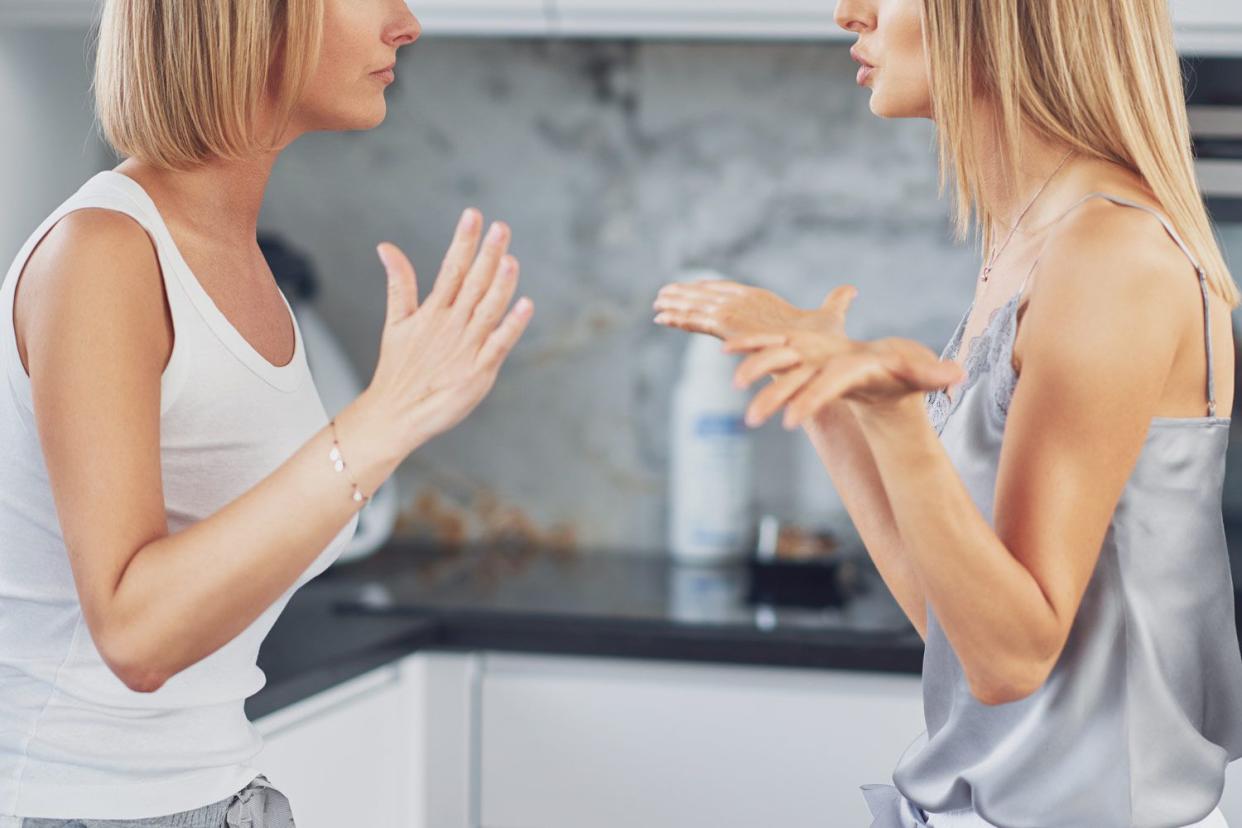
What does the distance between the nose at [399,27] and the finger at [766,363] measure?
46 centimetres

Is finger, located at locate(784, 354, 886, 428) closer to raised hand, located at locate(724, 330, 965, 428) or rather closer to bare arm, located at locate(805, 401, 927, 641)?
raised hand, located at locate(724, 330, 965, 428)

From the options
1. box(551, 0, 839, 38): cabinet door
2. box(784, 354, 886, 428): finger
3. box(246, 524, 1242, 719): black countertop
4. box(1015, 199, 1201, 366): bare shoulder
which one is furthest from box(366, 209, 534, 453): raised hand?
box(551, 0, 839, 38): cabinet door

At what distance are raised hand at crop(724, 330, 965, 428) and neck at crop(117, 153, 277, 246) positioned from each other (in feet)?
1.43

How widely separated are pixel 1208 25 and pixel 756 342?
1195mm

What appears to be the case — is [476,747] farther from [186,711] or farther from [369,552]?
[186,711]

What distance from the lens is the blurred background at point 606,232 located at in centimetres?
179

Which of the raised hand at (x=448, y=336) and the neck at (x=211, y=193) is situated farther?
the neck at (x=211, y=193)

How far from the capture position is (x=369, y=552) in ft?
6.65

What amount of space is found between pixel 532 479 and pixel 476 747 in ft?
1.86

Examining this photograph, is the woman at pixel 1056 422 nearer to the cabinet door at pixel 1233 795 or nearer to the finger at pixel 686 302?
the finger at pixel 686 302

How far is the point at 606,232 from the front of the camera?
2117mm

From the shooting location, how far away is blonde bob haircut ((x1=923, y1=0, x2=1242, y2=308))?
85cm

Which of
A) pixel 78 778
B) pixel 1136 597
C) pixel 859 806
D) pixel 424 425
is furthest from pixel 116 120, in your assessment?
pixel 859 806

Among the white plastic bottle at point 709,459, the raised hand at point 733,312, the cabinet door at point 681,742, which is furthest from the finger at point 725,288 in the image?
the white plastic bottle at point 709,459
